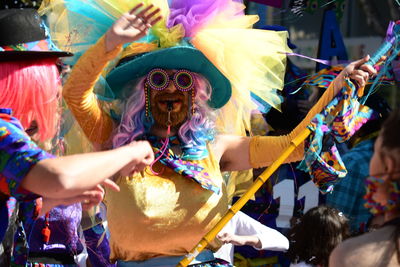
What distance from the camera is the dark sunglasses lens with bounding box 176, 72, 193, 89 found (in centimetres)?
290

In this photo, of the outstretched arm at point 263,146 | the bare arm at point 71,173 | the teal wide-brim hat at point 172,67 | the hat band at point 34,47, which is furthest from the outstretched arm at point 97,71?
the bare arm at point 71,173

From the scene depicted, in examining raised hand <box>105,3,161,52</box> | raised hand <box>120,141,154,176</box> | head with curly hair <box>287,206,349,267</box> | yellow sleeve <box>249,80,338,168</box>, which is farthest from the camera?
head with curly hair <box>287,206,349,267</box>

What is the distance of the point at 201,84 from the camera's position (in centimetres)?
297

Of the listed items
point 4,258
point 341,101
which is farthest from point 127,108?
point 4,258

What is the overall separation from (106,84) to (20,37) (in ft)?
2.76

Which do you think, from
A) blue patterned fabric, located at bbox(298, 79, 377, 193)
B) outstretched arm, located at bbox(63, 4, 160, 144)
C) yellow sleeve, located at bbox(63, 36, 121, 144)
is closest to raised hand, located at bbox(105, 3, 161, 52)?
outstretched arm, located at bbox(63, 4, 160, 144)

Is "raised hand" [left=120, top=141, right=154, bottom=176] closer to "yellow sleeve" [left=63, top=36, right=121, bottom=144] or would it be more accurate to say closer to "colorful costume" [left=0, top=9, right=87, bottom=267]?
"colorful costume" [left=0, top=9, right=87, bottom=267]

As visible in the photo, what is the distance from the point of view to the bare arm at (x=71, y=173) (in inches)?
66.4

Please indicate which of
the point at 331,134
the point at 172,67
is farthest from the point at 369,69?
the point at 172,67

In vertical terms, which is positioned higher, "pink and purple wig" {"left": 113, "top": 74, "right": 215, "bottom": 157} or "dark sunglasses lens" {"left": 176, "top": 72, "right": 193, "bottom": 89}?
"dark sunglasses lens" {"left": 176, "top": 72, "right": 193, "bottom": 89}

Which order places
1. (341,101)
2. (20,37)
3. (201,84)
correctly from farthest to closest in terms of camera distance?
(201,84) < (341,101) < (20,37)

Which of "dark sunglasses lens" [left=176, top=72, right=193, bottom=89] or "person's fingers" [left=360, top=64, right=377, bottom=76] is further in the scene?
"dark sunglasses lens" [left=176, top=72, right=193, bottom=89]

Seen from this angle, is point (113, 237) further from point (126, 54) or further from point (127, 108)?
point (126, 54)

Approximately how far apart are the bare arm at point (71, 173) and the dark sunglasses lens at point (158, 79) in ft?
3.60
